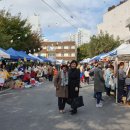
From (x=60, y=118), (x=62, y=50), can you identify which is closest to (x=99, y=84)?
(x=60, y=118)

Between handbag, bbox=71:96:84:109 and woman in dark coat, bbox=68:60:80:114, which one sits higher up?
woman in dark coat, bbox=68:60:80:114

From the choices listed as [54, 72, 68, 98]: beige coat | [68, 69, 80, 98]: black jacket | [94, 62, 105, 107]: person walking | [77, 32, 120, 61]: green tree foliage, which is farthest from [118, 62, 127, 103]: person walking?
[77, 32, 120, 61]: green tree foliage

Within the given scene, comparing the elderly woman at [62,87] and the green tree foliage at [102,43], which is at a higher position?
the green tree foliage at [102,43]

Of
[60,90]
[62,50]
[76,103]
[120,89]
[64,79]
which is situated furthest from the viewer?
[62,50]

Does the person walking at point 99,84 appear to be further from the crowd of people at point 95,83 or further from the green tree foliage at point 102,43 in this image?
the green tree foliage at point 102,43

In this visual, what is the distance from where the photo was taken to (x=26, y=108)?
44.5 feet

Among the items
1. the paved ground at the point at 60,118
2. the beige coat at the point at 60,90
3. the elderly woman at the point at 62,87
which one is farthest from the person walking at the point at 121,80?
the beige coat at the point at 60,90

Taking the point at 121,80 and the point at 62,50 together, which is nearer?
the point at 121,80

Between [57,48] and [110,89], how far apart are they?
129 m

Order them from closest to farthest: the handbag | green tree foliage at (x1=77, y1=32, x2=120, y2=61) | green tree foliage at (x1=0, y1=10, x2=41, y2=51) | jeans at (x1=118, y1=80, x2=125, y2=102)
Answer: the handbag < jeans at (x1=118, y1=80, x2=125, y2=102) < green tree foliage at (x1=0, y1=10, x2=41, y2=51) < green tree foliage at (x1=77, y1=32, x2=120, y2=61)

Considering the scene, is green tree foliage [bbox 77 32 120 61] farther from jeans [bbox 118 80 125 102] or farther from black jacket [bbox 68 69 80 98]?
black jacket [bbox 68 69 80 98]

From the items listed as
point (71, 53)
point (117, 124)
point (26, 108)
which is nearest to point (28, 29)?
point (26, 108)

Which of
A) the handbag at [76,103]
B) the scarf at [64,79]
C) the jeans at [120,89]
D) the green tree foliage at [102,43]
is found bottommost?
the handbag at [76,103]

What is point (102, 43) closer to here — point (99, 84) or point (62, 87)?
point (99, 84)
